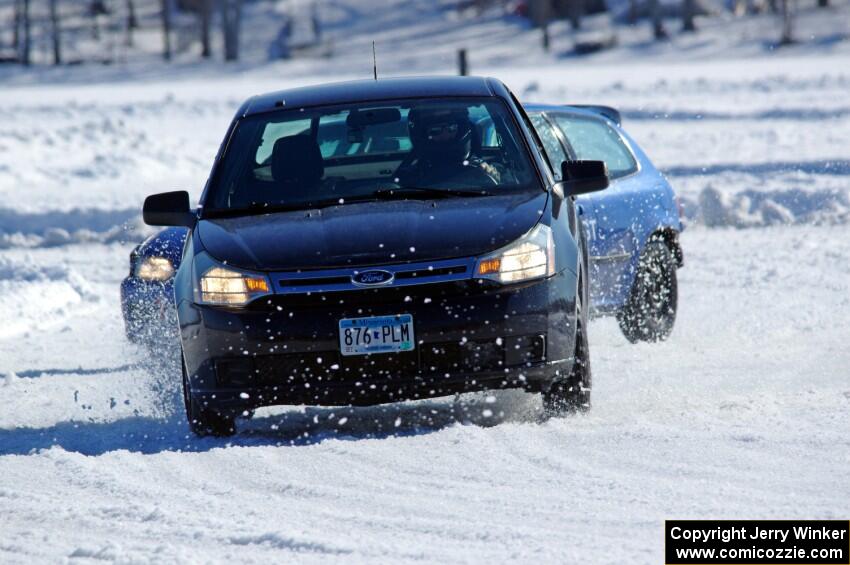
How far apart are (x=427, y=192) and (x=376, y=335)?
96 cm

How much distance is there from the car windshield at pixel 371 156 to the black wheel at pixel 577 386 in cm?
Result: 71

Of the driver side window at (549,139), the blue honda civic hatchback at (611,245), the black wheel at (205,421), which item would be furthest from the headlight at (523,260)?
the driver side window at (549,139)

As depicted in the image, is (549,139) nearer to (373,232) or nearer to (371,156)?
(371,156)

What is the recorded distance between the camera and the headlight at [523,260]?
6.28 metres

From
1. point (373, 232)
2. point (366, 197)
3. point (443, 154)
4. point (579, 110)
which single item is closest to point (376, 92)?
point (443, 154)

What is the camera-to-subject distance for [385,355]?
6254 millimetres

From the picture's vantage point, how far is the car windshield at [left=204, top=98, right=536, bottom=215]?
7.04m

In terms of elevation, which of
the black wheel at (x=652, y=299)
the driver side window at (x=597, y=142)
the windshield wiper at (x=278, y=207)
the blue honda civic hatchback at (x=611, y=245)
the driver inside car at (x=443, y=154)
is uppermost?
the driver inside car at (x=443, y=154)

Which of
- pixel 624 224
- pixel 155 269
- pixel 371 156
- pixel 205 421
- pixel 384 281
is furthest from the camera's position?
pixel 624 224

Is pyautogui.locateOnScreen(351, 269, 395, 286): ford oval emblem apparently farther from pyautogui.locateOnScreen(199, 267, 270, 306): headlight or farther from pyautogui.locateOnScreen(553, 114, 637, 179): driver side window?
pyautogui.locateOnScreen(553, 114, 637, 179): driver side window

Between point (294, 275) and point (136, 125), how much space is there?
2659 cm

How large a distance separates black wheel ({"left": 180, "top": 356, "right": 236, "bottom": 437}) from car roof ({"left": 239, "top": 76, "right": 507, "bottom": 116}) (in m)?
1.50

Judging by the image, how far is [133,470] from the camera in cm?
616

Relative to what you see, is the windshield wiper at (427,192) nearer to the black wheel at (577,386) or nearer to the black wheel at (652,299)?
the black wheel at (577,386)
